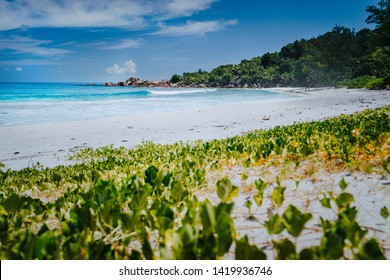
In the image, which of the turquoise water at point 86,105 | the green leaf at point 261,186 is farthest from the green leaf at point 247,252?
the turquoise water at point 86,105

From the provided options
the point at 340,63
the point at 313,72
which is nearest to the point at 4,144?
the point at 313,72

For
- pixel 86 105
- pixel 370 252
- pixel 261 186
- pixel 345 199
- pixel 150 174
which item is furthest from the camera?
pixel 86 105

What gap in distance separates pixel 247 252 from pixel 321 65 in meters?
80.8

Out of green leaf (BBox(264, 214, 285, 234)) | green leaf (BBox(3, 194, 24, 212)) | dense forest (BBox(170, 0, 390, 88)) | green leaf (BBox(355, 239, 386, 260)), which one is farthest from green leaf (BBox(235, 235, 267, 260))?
dense forest (BBox(170, 0, 390, 88))

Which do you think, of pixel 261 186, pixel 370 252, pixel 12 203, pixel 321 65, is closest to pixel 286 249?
pixel 370 252

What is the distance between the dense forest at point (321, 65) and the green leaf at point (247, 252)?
40828mm

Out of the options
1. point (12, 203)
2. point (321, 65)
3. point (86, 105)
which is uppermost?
point (321, 65)

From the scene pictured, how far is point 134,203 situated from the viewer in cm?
154

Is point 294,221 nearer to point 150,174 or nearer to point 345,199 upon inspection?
point 345,199

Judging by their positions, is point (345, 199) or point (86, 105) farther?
point (86, 105)

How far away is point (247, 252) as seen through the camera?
1.01 metres

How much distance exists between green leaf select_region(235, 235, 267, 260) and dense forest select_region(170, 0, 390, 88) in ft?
134

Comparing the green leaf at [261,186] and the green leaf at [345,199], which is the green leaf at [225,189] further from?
the green leaf at [345,199]

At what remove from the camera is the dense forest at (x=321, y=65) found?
38.6 meters
